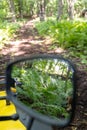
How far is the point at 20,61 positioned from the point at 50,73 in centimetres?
22

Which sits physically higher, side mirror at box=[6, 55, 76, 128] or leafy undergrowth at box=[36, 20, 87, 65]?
side mirror at box=[6, 55, 76, 128]

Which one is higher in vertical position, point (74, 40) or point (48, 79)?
point (48, 79)

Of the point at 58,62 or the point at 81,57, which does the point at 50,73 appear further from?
the point at 81,57

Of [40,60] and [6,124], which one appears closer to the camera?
[40,60]

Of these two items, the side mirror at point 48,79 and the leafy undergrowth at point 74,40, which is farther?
the leafy undergrowth at point 74,40

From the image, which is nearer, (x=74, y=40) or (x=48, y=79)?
(x=48, y=79)

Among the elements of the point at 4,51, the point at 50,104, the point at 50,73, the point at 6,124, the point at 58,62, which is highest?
the point at 58,62

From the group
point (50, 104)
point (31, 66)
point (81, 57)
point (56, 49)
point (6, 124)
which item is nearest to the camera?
point (31, 66)

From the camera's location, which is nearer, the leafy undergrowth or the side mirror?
the side mirror

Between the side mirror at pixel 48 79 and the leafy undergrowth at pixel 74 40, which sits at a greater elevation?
the side mirror at pixel 48 79

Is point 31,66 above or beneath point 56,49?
above

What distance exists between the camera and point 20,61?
152cm

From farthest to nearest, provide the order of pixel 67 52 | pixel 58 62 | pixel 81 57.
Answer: pixel 67 52
pixel 81 57
pixel 58 62

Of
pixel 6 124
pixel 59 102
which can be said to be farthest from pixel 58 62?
pixel 6 124
